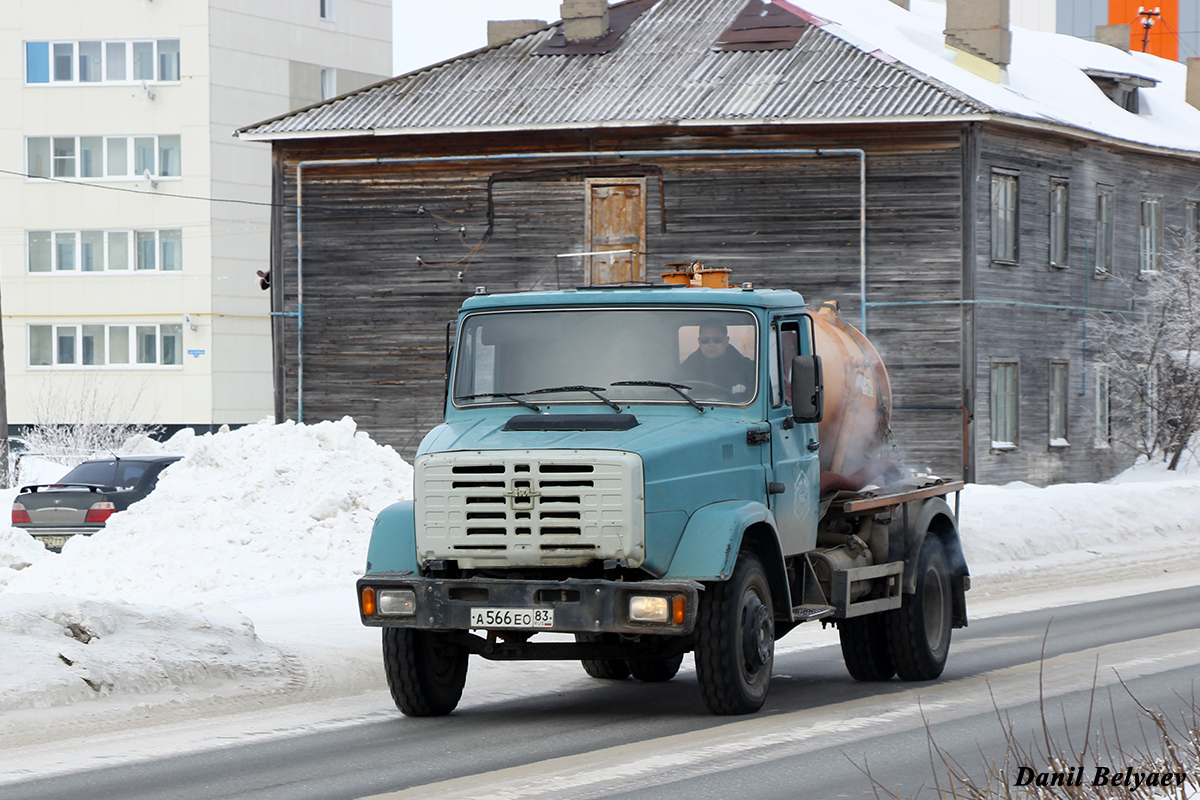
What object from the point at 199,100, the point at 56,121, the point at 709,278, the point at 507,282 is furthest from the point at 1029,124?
the point at 56,121

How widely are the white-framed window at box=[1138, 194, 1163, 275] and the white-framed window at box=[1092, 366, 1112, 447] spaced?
2.98m

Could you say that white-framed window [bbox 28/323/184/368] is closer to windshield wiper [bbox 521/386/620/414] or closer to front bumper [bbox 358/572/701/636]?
windshield wiper [bbox 521/386/620/414]

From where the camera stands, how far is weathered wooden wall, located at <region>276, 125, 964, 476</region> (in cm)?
→ 3247

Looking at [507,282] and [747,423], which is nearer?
[747,423]

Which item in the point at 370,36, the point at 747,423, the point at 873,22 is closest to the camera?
the point at 747,423

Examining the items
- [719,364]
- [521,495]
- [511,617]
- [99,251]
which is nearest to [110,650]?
[511,617]

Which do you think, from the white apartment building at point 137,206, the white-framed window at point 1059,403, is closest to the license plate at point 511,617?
the white-framed window at point 1059,403

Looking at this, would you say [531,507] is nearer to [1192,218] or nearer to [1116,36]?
[1192,218]

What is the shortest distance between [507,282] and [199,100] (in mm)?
26208

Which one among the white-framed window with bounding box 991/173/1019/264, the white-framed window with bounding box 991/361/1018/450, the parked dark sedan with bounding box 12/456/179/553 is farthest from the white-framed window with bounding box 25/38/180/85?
the parked dark sedan with bounding box 12/456/179/553

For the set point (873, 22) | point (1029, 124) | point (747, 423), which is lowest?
point (747, 423)

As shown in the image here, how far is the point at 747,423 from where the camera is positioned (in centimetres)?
1050

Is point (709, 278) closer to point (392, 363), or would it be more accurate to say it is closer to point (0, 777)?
point (0, 777)

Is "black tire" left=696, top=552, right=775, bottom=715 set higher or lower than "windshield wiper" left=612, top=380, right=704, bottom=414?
lower
